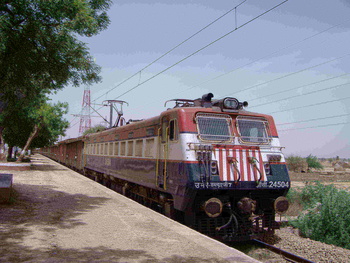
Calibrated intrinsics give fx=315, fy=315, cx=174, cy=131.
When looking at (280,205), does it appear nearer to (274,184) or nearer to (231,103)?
(274,184)

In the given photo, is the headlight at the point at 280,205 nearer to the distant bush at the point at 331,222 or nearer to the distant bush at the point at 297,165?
the distant bush at the point at 331,222

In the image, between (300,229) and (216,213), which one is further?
(300,229)

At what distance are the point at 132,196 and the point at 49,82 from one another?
5635 millimetres

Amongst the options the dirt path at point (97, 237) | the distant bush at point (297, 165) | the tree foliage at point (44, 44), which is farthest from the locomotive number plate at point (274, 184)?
the distant bush at point (297, 165)

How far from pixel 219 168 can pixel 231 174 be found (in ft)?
1.11

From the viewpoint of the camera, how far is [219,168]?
7438 mm

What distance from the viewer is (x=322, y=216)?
9.65 meters

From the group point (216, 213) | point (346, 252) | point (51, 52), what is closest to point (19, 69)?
point (51, 52)

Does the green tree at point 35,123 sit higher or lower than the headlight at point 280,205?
higher

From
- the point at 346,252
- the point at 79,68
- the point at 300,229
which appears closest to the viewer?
the point at 346,252

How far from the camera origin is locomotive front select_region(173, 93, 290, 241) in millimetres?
7301

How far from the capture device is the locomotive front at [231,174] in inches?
287

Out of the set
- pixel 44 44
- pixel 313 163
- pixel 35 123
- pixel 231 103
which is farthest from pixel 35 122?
pixel 313 163

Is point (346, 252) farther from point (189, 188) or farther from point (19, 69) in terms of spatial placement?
point (19, 69)
